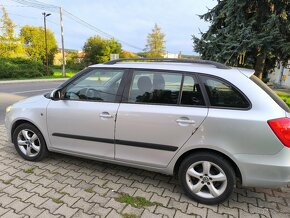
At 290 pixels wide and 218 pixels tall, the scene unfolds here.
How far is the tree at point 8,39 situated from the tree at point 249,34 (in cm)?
2640

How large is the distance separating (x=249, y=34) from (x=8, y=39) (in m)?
28.5

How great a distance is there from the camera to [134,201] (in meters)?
2.83

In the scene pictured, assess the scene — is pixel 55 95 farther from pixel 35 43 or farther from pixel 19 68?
pixel 35 43

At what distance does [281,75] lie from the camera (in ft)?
68.6

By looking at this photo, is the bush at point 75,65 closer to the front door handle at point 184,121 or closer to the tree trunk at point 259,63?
the tree trunk at point 259,63

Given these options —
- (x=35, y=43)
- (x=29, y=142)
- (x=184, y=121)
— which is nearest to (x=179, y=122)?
(x=184, y=121)

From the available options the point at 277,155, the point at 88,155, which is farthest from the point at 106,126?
the point at 277,155

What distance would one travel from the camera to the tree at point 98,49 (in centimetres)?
4541

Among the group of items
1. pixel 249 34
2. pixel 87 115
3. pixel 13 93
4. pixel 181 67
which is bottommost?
pixel 13 93

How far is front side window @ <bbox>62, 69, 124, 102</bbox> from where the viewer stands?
10.5ft

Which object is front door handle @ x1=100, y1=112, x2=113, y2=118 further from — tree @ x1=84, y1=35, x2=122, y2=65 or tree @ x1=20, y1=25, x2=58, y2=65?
tree @ x1=20, y1=25, x2=58, y2=65

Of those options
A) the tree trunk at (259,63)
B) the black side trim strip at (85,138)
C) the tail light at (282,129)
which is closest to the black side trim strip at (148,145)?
the black side trim strip at (85,138)

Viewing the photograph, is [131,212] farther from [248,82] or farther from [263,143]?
[248,82]

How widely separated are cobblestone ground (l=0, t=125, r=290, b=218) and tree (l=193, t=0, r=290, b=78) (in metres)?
6.27
